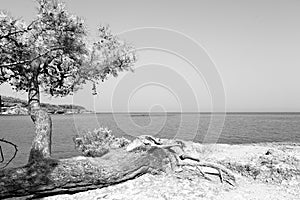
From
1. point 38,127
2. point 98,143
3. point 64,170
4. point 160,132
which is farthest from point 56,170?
point 160,132

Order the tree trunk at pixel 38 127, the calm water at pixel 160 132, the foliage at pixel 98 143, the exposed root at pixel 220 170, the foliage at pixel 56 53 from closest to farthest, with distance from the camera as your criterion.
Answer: the foliage at pixel 56 53, the tree trunk at pixel 38 127, the exposed root at pixel 220 170, the foliage at pixel 98 143, the calm water at pixel 160 132

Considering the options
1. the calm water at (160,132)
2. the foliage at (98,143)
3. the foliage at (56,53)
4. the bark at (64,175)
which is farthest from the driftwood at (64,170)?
the calm water at (160,132)

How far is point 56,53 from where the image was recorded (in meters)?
8.68

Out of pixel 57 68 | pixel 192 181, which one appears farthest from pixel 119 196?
pixel 57 68

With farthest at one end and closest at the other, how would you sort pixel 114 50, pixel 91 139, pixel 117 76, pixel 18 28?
pixel 91 139, pixel 117 76, pixel 114 50, pixel 18 28

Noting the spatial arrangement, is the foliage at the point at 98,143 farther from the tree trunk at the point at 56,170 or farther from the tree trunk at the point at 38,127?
the tree trunk at the point at 38,127

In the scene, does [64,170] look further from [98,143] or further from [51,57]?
[98,143]

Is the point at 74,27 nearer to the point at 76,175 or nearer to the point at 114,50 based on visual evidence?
the point at 114,50

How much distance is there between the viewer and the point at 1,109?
22.3 ft

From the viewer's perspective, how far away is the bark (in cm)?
778

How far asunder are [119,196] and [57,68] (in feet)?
17.6

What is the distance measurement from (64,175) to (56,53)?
414 centimetres

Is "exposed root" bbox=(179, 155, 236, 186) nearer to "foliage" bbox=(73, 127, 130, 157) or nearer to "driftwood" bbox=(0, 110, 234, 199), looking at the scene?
"driftwood" bbox=(0, 110, 234, 199)

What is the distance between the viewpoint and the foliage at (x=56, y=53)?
290 inches
